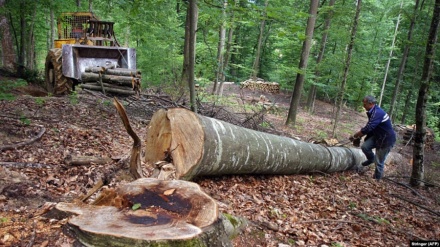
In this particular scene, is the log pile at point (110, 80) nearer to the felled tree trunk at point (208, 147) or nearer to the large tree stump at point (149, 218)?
the felled tree trunk at point (208, 147)

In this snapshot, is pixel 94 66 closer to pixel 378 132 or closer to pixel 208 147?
pixel 208 147

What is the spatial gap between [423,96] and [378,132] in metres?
1.18

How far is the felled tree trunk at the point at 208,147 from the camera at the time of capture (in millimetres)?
3740

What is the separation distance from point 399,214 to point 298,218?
2192 mm

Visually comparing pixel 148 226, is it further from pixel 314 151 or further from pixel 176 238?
pixel 314 151

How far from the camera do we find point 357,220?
4.23 meters

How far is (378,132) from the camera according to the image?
21.7 ft

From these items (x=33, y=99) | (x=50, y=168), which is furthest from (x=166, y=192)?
(x=33, y=99)

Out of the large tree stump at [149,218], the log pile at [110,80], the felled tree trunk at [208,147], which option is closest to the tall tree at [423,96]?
the felled tree trunk at [208,147]

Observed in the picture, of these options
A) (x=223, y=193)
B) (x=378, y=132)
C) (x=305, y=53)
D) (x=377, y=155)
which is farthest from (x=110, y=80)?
(x=305, y=53)

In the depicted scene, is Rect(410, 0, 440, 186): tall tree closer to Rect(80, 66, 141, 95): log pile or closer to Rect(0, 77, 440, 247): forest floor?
Rect(0, 77, 440, 247): forest floor

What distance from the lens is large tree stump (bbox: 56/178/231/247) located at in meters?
1.87

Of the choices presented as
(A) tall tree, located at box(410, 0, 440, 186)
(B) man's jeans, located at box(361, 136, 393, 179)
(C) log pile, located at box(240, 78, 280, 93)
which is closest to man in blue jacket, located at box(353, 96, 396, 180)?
(B) man's jeans, located at box(361, 136, 393, 179)

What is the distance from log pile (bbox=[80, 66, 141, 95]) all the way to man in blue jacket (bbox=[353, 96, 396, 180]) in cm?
602
